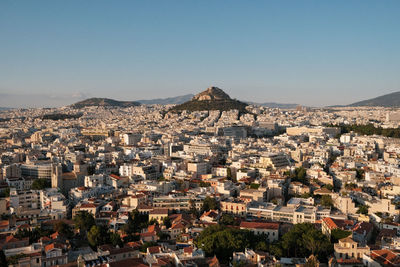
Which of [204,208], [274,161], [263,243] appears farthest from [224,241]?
[274,161]

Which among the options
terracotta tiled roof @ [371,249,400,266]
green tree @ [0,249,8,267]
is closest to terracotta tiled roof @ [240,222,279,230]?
terracotta tiled roof @ [371,249,400,266]

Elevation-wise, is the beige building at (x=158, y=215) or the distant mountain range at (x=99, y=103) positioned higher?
the distant mountain range at (x=99, y=103)

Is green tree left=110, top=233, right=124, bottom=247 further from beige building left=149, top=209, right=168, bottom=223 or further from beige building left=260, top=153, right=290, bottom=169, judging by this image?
beige building left=260, top=153, right=290, bottom=169

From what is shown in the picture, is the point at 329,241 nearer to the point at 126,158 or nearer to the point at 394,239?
the point at 394,239

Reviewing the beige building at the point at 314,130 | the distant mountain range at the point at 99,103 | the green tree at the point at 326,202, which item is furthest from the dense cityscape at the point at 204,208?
the distant mountain range at the point at 99,103

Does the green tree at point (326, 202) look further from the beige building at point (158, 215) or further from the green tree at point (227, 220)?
the beige building at point (158, 215)

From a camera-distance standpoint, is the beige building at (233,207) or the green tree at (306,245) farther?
the beige building at (233,207)

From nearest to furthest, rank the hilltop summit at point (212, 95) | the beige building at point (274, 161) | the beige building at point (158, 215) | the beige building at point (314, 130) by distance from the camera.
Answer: the beige building at point (158, 215) → the beige building at point (274, 161) → the beige building at point (314, 130) → the hilltop summit at point (212, 95)
